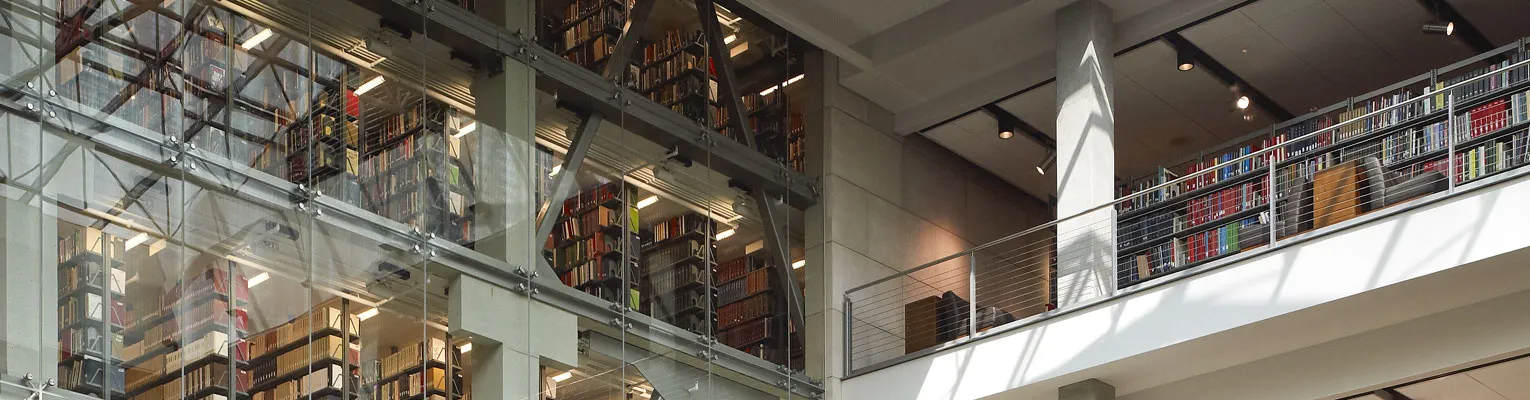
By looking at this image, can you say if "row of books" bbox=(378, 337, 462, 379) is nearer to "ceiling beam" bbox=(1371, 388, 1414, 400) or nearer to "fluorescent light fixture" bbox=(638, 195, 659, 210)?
"fluorescent light fixture" bbox=(638, 195, 659, 210)

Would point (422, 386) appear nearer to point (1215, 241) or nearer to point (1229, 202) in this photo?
point (1215, 241)

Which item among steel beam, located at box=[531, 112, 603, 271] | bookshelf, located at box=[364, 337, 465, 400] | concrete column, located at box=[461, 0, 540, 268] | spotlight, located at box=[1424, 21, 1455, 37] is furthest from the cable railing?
bookshelf, located at box=[364, 337, 465, 400]

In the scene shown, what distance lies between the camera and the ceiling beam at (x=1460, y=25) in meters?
10.0

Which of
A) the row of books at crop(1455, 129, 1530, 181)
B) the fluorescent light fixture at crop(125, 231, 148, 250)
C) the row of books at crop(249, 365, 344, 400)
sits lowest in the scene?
the row of books at crop(249, 365, 344, 400)

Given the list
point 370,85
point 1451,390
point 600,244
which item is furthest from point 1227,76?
point 370,85

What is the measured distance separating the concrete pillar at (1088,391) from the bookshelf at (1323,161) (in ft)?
1.99

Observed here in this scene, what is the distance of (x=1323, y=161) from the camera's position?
946cm

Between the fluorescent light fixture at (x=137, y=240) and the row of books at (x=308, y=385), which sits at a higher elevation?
the fluorescent light fixture at (x=137, y=240)

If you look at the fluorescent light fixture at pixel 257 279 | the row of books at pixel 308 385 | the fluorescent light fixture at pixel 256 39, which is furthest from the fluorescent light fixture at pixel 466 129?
the row of books at pixel 308 385

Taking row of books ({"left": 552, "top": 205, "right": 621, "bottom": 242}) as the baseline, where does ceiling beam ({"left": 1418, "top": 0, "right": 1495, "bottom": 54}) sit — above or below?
above

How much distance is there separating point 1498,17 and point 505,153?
572 cm

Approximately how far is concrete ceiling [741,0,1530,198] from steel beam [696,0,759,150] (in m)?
0.31

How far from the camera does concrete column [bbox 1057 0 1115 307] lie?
31.2 feet

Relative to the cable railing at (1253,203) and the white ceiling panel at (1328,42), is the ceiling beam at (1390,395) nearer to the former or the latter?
the cable railing at (1253,203)
